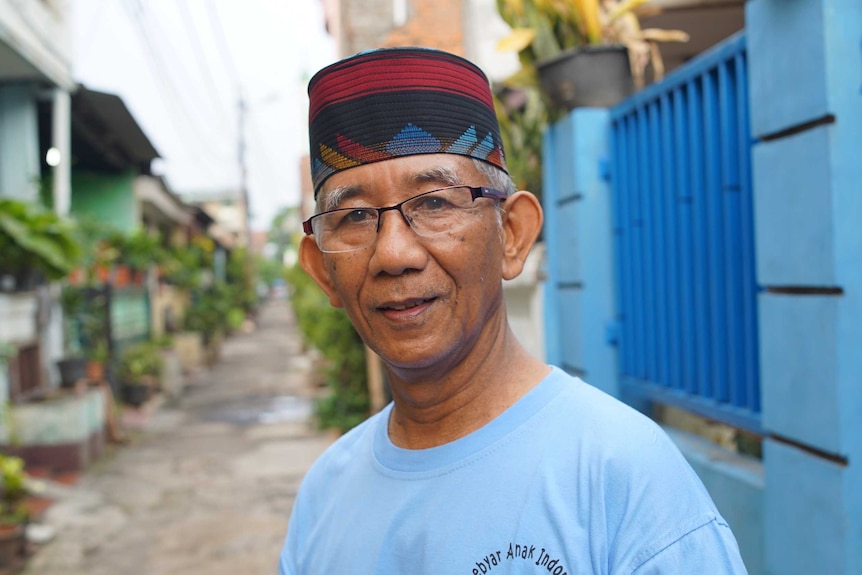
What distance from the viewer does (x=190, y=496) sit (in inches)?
292

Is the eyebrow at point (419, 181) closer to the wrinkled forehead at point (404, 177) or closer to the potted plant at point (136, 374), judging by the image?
the wrinkled forehead at point (404, 177)

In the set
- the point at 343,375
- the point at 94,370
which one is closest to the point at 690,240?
the point at 343,375

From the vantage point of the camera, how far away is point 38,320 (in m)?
8.14

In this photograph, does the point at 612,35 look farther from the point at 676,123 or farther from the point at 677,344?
the point at 677,344

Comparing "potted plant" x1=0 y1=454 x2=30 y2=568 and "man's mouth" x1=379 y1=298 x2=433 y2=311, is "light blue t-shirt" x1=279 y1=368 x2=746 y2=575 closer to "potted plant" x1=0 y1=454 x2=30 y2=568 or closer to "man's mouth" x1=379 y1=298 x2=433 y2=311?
"man's mouth" x1=379 y1=298 x2=433 y2=311

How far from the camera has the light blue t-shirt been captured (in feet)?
3.61

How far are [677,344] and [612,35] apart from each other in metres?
1.79

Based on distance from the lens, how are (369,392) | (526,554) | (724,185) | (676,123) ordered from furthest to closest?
(369,392) → (676,123) → (724,185) → (526,554)

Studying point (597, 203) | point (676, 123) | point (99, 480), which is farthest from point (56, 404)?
point (676, 123)

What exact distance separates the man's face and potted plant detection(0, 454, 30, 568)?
4946 millimetres

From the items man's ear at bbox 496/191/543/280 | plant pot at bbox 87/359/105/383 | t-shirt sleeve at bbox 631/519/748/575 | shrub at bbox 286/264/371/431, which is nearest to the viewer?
t-shirt sleeve at bbox 631/519/748/575

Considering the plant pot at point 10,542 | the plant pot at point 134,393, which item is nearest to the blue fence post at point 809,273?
the plant pot at point 10,542

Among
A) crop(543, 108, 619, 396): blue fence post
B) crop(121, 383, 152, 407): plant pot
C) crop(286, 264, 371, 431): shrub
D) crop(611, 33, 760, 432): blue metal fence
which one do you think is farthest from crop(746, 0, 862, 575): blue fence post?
crop(121, 383, 152, 407): plant pot

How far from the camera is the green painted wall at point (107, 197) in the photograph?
1326cm
